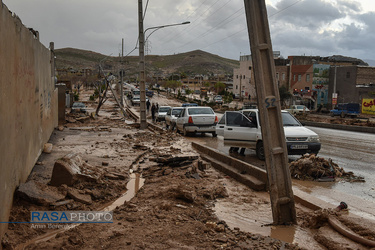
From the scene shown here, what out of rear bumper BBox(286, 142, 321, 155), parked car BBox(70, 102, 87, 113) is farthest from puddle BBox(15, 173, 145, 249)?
parked car BBox(70, 102, 87, 113)

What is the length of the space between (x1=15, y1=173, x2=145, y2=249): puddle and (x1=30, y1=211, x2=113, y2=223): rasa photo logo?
0.25m

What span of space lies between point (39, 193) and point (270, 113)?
4.14 metres

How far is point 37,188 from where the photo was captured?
6844 millimetres

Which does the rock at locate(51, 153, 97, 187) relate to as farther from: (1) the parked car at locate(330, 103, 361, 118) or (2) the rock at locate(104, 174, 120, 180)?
(1) the parked car at locate(330, 103, 361, 118)

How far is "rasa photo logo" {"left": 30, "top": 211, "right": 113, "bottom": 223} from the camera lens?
6020mm

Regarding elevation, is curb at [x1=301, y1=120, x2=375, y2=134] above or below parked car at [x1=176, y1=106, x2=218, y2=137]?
below

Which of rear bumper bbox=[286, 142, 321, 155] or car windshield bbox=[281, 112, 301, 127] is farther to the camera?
car windshield bbox=[281, 112, 301, 127]

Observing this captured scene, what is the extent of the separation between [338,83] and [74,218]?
57.0 metres

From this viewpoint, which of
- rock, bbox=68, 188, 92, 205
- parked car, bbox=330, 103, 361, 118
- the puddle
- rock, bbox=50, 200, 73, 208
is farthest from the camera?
parked car, bbox=330, 103, 361, 118

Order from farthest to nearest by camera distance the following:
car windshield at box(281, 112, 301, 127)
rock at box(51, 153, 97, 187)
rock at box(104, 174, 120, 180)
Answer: car windshield at box(281, 112, 301, 127) < rock at box(104, 174, 120, 180) < rock at box(51, 153, 97, 187)

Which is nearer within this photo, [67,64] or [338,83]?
[338,83]

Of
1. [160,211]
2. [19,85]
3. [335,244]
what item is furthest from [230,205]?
[19,85]

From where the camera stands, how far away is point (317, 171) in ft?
33.3

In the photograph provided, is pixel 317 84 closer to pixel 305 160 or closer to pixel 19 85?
pixel 305 160
